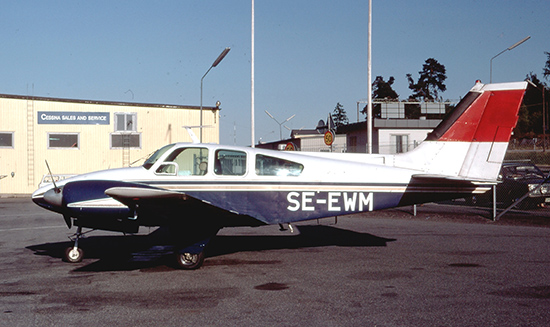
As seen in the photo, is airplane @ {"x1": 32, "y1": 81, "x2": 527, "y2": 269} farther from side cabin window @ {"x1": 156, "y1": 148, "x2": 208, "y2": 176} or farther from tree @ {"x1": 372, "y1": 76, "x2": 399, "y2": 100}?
tree @ {"x1": 372, "y1": 76, "x2": 399, "y2": 100}

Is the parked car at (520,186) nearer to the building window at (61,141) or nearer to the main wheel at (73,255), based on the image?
the main wheel at (73,255)

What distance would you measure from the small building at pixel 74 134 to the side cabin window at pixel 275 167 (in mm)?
22098

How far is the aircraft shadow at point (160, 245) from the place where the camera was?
350 inches

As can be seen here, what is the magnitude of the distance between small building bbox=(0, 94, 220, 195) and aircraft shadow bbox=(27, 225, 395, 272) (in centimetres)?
1889

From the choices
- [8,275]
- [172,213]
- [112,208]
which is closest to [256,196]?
[172,213]

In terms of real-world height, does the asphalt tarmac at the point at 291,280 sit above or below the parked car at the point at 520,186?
below

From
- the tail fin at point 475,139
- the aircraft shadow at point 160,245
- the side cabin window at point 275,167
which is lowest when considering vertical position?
the aircraft shadow at point 160,245

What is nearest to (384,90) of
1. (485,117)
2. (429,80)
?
(429,80)

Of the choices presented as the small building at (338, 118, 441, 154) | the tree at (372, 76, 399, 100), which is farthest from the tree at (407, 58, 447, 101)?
the small building at (338, 118, 441, 154)

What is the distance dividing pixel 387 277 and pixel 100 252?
233 inches

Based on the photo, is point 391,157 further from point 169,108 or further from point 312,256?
point 169,108

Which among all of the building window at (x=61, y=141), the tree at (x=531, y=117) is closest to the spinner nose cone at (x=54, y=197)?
the building window at (x=61, y=141)

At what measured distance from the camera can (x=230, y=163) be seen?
886 cm

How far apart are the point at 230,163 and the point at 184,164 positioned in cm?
83
